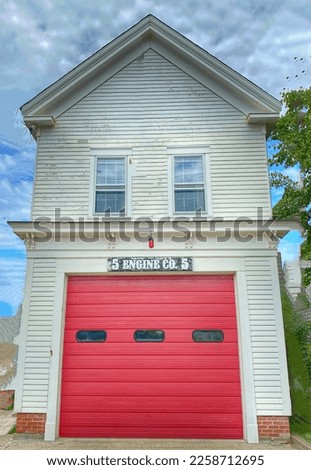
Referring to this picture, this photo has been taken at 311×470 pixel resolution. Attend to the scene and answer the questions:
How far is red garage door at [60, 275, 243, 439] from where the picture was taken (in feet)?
23.2

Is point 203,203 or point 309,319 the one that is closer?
point 203,203

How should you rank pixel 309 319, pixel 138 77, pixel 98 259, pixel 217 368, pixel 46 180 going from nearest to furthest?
1. pixel 217 368
2. pixel 98 259
3. pixel 46 180
4. pixel 138 77
5. pixel 309 319

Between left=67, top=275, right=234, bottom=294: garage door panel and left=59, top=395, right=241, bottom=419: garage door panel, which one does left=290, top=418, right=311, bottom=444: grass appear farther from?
left=67, top=275, right=234, bottom=294: garage door panel

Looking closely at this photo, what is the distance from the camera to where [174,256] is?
304 inches

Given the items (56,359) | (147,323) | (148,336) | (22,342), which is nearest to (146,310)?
(147,323)

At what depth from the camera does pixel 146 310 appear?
7625 mm

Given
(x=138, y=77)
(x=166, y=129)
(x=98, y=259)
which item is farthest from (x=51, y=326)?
(x=138, y=77)

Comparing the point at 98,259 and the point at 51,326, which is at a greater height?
the point at 98,259

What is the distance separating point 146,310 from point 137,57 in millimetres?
5946

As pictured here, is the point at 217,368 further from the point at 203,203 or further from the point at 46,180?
the point at 46,180

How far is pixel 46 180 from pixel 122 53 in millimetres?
3537

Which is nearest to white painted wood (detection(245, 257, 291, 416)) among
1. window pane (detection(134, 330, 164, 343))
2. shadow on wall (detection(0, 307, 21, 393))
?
window pane (detection(134, 330, 164, 343))

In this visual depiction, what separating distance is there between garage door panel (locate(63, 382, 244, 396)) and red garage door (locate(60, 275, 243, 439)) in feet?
0.06

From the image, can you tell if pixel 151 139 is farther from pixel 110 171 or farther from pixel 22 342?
pixel 22 342
